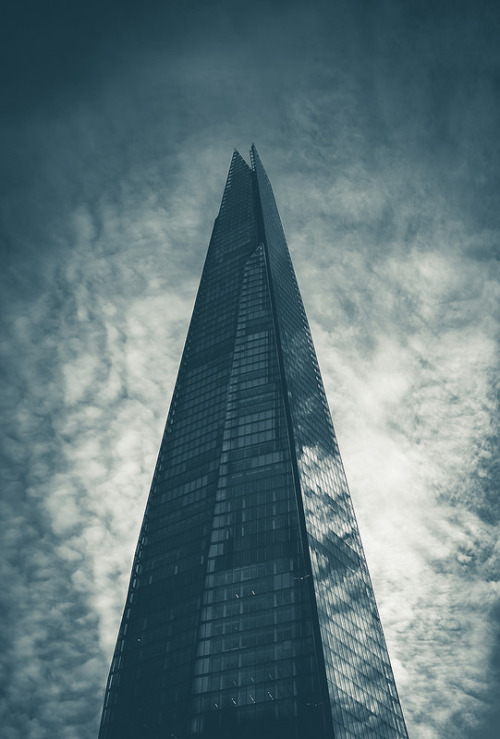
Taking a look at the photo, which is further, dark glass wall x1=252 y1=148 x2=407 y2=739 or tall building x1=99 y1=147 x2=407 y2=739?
dark glass wall x1=252 y1=148 x2=407 y2=739

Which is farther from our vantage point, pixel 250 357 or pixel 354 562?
pixel 250 357

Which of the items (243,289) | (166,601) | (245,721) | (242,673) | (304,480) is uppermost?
(243,289)

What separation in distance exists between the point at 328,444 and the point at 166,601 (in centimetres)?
4255

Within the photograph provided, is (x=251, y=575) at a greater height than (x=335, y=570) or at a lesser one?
lesser

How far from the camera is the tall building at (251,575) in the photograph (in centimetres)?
8438

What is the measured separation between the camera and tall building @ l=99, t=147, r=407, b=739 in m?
84.4

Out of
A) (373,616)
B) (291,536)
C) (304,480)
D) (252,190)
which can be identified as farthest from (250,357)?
(252,190)

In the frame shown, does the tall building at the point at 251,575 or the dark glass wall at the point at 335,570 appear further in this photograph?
the dark glass wall at the point at 335,570

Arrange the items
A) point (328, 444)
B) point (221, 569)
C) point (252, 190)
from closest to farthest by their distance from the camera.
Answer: point (221, 569) < point (328, 444) < point (252, 190)

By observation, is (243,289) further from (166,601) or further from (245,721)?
(245,721)

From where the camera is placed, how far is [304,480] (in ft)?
351

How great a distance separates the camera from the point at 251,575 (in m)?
95.4

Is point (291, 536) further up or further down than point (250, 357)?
further down

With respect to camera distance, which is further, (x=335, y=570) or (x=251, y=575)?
(x=335, y=570)
